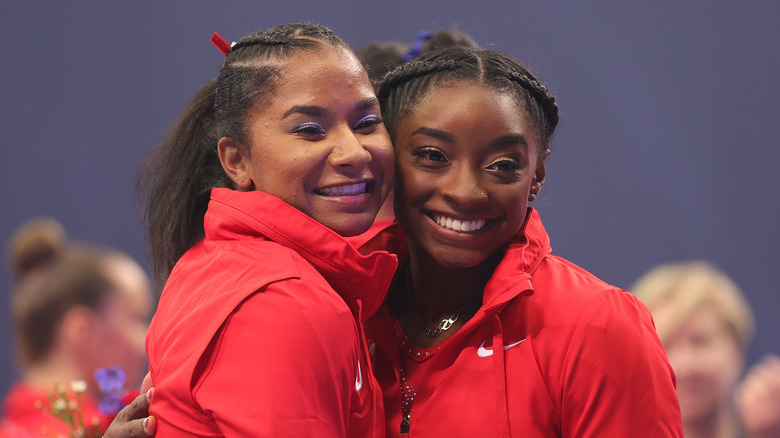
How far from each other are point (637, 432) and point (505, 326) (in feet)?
0.85

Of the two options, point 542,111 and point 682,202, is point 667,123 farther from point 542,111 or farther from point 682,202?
point 542,111

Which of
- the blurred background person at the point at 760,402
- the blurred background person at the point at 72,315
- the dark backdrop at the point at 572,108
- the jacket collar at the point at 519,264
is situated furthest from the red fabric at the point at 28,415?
the blurred background person at the point at 760,402

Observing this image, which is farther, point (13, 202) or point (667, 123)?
point (667, 123)

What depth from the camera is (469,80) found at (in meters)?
1.44

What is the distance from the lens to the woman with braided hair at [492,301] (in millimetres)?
1277

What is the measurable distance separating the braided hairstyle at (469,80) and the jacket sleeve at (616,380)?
370 millimetres

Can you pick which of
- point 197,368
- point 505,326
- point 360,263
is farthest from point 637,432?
point 197,368

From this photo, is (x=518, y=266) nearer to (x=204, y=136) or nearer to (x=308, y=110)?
(x=308, y=110)

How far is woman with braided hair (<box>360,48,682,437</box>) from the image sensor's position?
50.3 inches

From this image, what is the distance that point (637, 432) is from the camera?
1.26 metres

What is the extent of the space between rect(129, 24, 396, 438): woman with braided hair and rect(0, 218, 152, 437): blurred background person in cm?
168

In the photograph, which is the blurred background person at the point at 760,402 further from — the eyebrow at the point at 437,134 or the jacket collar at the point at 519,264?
the eyebrow at the point at 437,134

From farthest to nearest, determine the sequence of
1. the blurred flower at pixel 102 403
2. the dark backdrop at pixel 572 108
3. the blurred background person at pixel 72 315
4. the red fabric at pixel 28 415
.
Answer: the dark backdrop at pixel 572 108 < the blurred background person at pixel 72 315 < the red fabric at pixel 28 415 < the blurred flower at pixel 102 403

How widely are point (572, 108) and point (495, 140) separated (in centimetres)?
242
